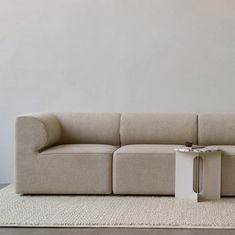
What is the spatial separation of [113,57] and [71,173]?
143 cm

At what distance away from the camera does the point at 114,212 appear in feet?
10.3

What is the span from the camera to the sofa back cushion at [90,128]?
419 centimetres

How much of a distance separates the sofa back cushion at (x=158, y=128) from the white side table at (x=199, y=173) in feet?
1.81

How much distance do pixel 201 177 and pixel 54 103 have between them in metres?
1.82

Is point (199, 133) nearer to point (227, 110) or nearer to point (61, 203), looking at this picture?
point (227, 110)

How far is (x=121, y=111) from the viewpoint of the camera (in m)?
4.55

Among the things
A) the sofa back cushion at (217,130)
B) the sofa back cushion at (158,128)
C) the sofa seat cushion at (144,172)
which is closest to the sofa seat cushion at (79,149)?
the sofa seat cushion at (144,172)

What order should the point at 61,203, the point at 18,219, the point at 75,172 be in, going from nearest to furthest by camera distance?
1. the point at 18,219
2. the point at 61,203
3. the point at 75,172

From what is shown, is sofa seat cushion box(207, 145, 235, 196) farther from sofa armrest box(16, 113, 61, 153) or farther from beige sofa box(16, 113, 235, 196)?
sofa armrest box(16, 113, 61, 153)

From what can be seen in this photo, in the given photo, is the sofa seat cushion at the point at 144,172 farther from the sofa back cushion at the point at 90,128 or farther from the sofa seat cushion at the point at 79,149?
the sofa back cushion at the point at 90,128

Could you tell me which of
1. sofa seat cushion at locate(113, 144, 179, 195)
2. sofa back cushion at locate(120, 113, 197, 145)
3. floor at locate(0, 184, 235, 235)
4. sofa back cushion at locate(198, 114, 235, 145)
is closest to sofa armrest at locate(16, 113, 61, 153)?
sofa seat cushion at locate(113, 144, 179, 195)

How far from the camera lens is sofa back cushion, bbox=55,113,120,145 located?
13.7 ft

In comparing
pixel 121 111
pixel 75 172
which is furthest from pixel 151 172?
pixel 121 111

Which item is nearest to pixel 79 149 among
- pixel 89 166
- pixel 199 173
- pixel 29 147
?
pixel 89 166
